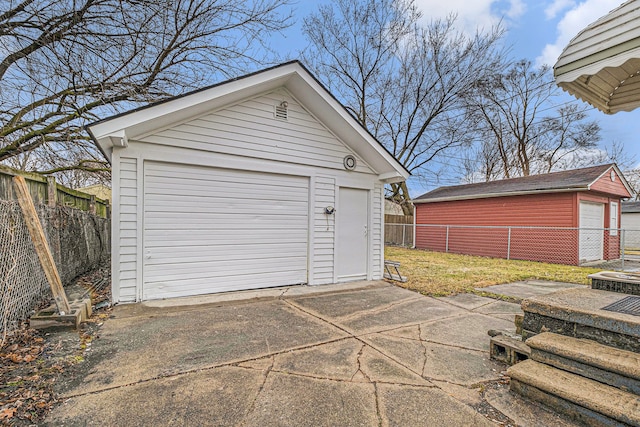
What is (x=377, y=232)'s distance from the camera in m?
6.67

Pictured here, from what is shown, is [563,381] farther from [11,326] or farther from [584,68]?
[11,326]

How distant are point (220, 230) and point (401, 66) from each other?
14.3m

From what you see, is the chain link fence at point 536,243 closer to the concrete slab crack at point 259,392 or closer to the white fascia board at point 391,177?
the white fascia board at point 391,177

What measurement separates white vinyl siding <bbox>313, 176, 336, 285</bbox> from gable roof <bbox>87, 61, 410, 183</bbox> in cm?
108

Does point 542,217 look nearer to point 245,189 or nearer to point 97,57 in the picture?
point 245,189

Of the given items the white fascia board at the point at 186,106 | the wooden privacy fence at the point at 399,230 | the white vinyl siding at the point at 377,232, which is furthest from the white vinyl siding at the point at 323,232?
the wooden privacy fence at the point at 399,230

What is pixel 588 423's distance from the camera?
6.14 feet

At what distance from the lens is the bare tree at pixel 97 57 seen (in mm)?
5105

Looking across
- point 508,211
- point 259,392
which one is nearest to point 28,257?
point 259,392

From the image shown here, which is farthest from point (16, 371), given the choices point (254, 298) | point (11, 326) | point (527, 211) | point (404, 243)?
point (404, 243)

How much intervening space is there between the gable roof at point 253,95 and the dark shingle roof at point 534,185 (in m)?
7.80

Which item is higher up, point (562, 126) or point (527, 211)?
point (562, 126)

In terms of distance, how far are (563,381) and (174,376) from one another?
296 cm

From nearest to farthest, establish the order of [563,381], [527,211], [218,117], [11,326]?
1. [563,381]
2. [11,326]
3. [218,117]
4. [527,211]
